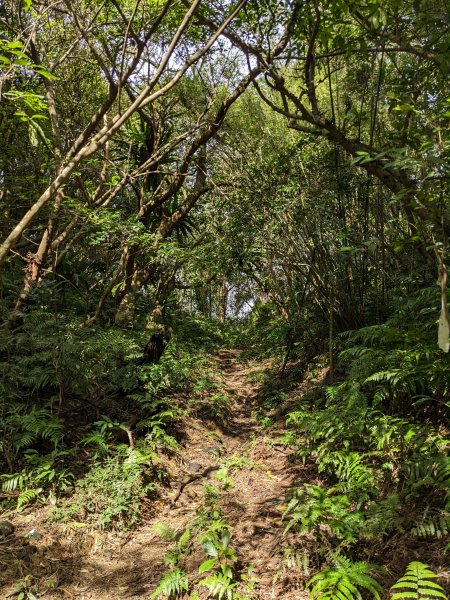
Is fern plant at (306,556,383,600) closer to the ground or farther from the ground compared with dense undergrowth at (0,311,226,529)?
closer to the ground

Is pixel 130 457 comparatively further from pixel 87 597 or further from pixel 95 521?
pixel 87 597

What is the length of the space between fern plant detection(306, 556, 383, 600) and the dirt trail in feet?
1.25

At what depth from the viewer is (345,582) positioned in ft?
7.63

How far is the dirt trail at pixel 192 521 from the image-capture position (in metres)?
3.07

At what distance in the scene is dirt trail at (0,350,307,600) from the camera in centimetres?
307

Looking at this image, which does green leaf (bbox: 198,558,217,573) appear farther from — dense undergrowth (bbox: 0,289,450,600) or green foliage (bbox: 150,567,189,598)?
green foliage (bbox: 150,567,189,598)

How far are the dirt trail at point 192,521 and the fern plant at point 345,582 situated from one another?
0.38 metres

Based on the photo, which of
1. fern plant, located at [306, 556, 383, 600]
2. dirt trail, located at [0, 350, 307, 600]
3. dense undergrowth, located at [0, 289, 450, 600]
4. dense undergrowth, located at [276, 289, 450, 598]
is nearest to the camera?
fern plant, located at [306, 556, 383, 600]

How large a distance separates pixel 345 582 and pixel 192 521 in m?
1.71

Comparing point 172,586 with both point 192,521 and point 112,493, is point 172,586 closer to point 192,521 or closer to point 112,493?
point 192,521

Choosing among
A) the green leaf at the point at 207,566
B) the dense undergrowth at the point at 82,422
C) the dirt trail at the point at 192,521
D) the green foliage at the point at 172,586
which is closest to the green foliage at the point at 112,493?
the dense undergrowth at the point at 82,422

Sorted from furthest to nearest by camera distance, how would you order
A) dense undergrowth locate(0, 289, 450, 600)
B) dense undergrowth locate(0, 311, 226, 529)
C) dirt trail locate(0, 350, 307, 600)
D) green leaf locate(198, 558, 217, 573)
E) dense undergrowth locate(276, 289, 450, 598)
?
1. dense undergrowth locate(0, 311, 226, 529)
2. dirt trail locate(0, 350, 307, 600)
3. green leaf locate(198, 558, 217, 573)
4. dense undergrowth locate(0, 289, 450, 600)
5. dense undergrowth locate(276, 289, 450, 598)

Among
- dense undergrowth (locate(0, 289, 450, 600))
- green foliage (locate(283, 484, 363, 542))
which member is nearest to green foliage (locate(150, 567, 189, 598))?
dense undergrowth (locate(0, 289, 450, 600))

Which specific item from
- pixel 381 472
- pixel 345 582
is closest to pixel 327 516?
pixel 381 472
